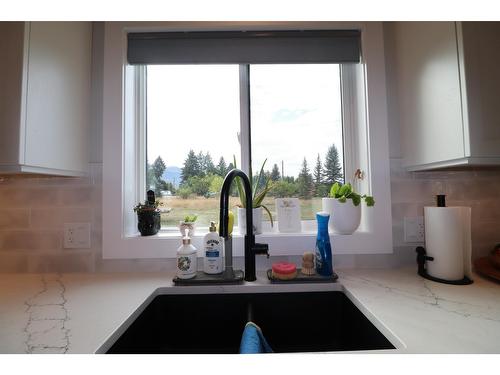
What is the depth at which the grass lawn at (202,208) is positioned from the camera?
3.90 ft

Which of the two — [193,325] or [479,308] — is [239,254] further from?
[479,308]

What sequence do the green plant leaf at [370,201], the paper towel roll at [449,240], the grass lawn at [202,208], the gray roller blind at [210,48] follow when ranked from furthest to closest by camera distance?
1. the grass lawn at [202,208]
2. the gray roller blind at [210,48]
3. the green plant leaf at [370,201]
4. the paper towel roll at [449,240]

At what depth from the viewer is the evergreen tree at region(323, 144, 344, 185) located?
47.4 inches

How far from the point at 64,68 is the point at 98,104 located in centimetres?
18

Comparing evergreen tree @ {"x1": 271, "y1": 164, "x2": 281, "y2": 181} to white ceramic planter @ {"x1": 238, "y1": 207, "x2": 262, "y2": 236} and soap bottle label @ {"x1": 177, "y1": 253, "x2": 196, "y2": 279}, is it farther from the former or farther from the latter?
soap bottle label @ {"x1": 177, "y1": 253, "x2": 196, "y2": 279}

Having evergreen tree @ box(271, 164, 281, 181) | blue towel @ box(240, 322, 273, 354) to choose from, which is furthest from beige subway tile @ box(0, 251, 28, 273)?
evergreen tree @ box(271, 164, 281, 181)

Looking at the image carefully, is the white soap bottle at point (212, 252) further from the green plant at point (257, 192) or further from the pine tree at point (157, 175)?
the pine tree at point (157, 175)

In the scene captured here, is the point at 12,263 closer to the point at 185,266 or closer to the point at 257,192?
the point at 185,266

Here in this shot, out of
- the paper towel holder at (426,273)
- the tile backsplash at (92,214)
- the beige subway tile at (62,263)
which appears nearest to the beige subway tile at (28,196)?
the tile backsplash at (92,214)

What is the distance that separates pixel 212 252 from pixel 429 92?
101 cm

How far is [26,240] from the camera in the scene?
3.31 ft

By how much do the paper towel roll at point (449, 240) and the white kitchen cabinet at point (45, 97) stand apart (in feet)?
4.50

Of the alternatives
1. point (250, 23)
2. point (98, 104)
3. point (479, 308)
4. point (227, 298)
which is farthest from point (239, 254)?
point (250, 23)

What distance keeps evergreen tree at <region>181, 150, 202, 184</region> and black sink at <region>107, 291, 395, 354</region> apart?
0.59 metres
